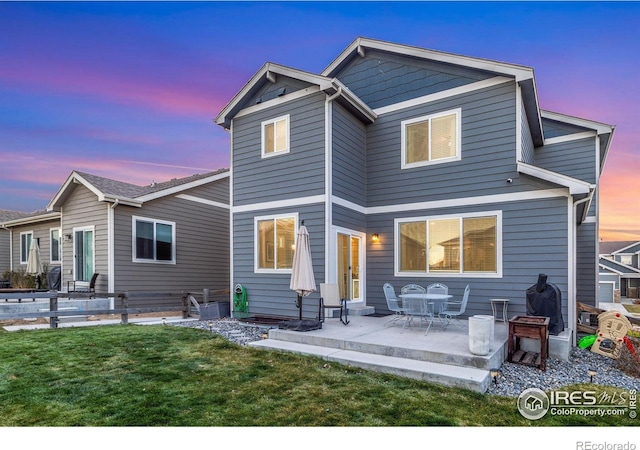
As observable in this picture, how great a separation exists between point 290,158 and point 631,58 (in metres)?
8.76

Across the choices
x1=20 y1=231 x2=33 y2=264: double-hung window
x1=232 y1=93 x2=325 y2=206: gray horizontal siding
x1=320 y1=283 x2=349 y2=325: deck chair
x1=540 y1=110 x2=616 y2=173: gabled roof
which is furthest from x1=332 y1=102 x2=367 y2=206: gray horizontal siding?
x1=20 y1=231 x2=33 y2=264: double-hung window

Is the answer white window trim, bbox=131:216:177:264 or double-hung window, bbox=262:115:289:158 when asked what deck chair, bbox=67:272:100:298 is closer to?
white window trim, bbox=131:216:177:264

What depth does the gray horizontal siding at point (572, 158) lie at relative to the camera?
989cm

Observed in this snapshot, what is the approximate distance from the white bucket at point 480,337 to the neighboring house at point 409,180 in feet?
11.1

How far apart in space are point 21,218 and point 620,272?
148ft

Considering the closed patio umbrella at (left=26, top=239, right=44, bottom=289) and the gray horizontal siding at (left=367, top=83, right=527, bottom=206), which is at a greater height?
the gray horizontal siding at (left=367, top=83, right=527, bottom=206)

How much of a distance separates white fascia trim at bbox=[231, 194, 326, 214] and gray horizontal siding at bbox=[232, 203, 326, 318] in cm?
9

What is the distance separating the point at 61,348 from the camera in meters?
6.23

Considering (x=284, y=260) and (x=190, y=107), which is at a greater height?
(x=190, y=107)

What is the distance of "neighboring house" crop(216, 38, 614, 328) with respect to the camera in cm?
779

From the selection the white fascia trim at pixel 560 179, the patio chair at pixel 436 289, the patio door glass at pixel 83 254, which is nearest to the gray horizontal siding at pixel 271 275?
the patio chair at pixel 436 289

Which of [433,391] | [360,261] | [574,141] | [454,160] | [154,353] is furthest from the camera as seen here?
[574,141]

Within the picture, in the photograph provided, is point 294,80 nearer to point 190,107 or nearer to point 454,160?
point 454,160

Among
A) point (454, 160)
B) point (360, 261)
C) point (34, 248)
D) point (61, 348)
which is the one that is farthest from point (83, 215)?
point (454, 160)
